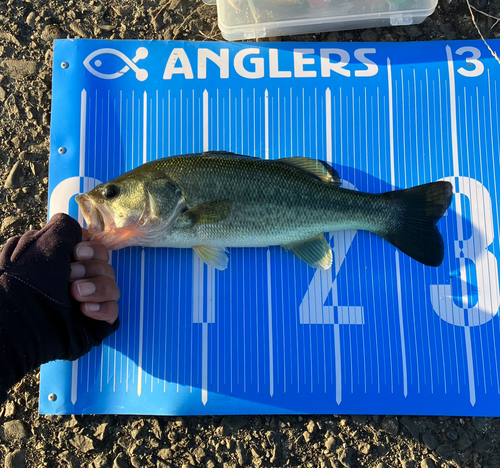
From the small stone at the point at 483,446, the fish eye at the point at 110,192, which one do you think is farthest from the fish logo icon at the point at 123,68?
the small stone at the point at 483,446

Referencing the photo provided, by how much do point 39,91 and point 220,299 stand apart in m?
1.98

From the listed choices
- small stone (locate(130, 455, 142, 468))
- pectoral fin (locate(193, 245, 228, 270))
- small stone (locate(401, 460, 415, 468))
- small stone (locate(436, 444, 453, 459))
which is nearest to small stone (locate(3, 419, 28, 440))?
small stone (locate(130, 455, 142, 468))

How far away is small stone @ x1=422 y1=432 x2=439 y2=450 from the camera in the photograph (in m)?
2.45

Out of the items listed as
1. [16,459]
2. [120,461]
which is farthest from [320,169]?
[16,459]

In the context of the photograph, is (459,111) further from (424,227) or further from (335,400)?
(335,400)

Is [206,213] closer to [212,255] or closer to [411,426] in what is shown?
[212,255]

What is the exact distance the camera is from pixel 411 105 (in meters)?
2.75

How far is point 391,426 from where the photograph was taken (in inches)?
97.5

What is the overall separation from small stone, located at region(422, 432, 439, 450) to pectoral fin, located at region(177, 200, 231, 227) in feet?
6.31

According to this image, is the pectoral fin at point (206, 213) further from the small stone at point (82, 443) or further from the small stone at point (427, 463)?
the small stone at point (427, 463)

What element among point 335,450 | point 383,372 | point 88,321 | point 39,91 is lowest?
point 335,450

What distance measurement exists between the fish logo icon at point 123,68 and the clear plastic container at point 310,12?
63 centimetres

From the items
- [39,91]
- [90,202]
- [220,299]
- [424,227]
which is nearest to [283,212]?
[220,299]

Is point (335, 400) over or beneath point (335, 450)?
over
